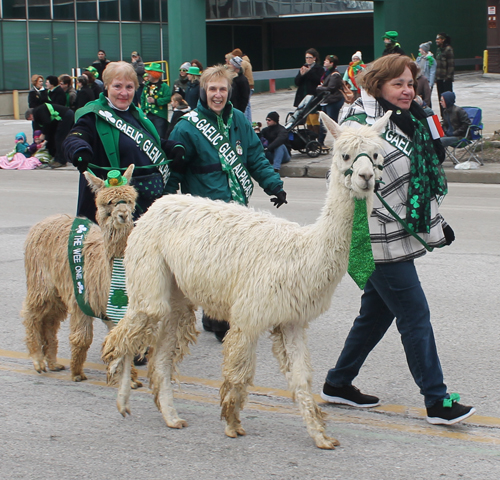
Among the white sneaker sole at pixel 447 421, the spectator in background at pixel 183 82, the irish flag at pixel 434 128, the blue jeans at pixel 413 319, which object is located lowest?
the white sneaker sole at pixel 447 421

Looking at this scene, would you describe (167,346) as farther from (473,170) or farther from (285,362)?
(473,170)

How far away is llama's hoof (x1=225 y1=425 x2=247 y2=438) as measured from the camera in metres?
4.09

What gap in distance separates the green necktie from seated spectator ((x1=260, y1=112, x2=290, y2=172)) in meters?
10.8

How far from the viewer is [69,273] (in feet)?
16.3

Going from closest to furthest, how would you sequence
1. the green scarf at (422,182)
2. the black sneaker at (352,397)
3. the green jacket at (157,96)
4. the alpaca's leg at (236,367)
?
the alpaca's leg at (236,367) < the green scarf at (422,182) < the black sneaker at (352,397) < the green jacket at (157,96)

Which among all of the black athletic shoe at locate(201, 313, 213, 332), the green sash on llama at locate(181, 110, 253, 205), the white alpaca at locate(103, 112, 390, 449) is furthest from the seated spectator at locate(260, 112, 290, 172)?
the white alpaca at locate(103, 112, 390, 449)

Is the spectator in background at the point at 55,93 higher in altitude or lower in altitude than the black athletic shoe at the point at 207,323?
higher

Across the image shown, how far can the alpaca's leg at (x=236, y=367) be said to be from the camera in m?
3.86

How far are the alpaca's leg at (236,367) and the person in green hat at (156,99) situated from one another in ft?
38.3

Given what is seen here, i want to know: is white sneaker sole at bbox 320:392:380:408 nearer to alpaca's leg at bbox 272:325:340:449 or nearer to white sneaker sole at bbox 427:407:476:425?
white sneaker sole at bbox 427:407:476:425

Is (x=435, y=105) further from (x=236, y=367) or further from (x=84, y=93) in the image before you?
(x=236, y=367)

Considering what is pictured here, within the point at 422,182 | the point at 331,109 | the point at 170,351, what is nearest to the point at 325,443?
the point at 170,351

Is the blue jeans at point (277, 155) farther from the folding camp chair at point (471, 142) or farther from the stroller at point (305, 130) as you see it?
the folding camp chair at point (471, 142)

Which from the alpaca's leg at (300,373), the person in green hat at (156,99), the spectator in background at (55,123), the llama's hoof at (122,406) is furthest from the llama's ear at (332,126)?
the spectator in background at (55,123)
